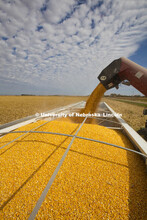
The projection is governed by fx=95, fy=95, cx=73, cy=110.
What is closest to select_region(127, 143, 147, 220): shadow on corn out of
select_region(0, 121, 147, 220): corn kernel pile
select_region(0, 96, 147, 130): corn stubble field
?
select_region(0, 121, 147, 220): corn kernel pile

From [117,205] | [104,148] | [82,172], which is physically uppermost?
[104,148]

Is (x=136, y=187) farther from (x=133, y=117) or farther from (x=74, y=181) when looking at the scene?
(x=133, y=117)

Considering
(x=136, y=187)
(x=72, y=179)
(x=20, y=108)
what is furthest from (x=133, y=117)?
(x=20, y=108)

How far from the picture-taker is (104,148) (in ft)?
5.45

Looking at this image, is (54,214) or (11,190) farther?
(11,190)

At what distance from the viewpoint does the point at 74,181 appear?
115 cm

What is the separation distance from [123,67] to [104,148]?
1.64m

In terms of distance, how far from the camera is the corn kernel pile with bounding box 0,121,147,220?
90 cm

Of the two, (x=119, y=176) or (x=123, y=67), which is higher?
(x=123, y=67)

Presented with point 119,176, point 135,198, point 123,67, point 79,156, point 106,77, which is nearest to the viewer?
point 135,198

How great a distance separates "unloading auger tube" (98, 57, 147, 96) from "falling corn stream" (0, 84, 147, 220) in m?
1.29

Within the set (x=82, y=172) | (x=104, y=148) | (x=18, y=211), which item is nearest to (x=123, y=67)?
(x=104, y=148)

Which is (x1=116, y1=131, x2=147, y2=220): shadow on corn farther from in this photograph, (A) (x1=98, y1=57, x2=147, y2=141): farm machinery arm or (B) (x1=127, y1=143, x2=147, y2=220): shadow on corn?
(A) (x1=98, y1=57, x2=147, y2=141): farm machinery arm

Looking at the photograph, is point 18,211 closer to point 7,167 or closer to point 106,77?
point 7,167
